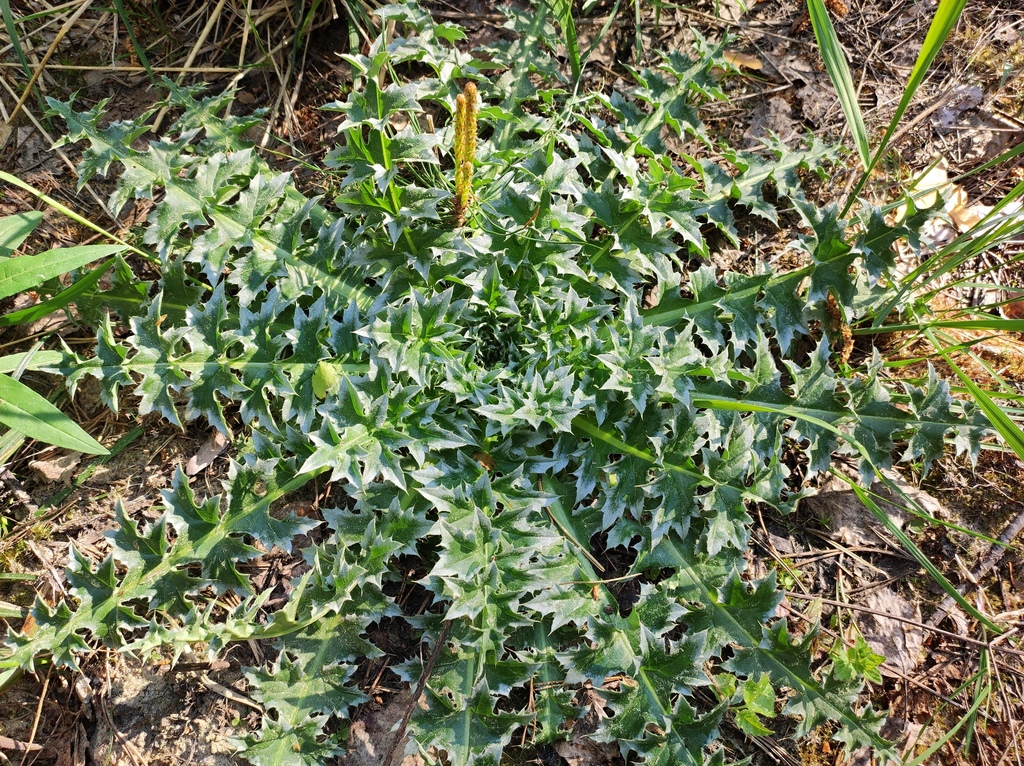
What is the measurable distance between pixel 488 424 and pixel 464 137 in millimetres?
1135

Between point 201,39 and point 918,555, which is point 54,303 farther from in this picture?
point 918,555

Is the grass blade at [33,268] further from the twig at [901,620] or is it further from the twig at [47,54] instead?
the twig at [901,620]

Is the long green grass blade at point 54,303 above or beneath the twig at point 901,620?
above

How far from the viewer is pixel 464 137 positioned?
2.34 meters

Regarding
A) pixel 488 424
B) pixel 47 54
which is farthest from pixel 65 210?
pixel 488 424

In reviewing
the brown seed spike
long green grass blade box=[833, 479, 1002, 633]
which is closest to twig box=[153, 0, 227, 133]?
the brown seed spike

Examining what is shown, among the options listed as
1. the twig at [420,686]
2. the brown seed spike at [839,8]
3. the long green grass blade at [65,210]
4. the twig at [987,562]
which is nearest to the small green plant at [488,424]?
the twig at [420,686]

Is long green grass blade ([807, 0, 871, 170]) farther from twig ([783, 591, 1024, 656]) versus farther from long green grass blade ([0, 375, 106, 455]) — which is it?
long green grass blade ([0, 375, 106, 455])

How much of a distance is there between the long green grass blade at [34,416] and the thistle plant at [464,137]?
69.3 inches

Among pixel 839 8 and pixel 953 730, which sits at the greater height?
pixel 839 8

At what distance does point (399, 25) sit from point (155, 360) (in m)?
2.25

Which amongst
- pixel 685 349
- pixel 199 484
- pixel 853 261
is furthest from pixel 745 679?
pixel 199 484

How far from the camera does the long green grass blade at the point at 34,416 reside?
2.82 m

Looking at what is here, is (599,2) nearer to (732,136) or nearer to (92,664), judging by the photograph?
(732,136)
